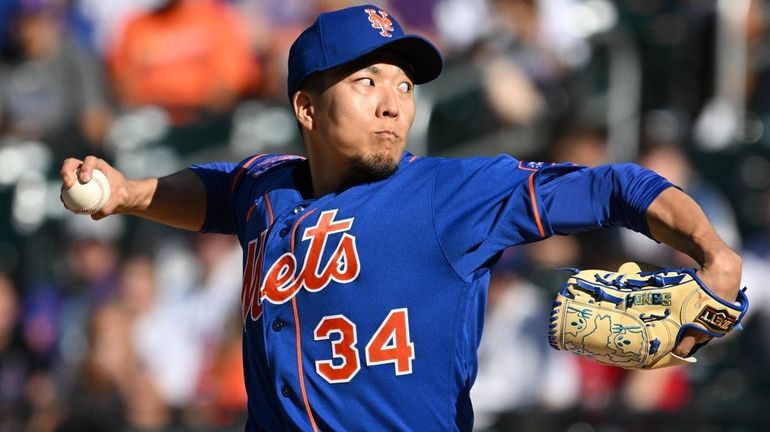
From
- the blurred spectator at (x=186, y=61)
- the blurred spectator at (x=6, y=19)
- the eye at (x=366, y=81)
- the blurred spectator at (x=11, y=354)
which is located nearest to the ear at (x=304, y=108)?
the eye at (x=366, y=81)

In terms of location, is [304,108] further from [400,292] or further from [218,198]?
[400,292]

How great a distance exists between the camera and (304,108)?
11.7ft

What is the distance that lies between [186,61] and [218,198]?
4166 mm

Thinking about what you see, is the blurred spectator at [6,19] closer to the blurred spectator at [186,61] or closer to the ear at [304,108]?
the blurred spectator at [186,61]

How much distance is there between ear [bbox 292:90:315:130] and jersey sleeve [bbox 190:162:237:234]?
0.36m

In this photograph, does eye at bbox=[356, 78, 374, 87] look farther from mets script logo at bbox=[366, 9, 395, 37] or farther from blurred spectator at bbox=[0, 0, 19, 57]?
blurred spectator at bbox=[0, 0, 19, 57]

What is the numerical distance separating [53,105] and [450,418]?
5.69 meters

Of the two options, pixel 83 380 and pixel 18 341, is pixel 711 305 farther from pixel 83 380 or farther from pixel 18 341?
pixel 18 341

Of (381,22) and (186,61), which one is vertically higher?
(381,22)

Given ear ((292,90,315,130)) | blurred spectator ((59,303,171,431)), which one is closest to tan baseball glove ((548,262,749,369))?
ear ((292,90,315,130))

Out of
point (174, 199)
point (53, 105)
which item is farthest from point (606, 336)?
point (53, 105)

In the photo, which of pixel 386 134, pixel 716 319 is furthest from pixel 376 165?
pixel 716 319

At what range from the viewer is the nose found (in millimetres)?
3314

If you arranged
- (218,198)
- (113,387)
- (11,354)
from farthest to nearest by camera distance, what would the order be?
(11,354), (113,387), (218,198)
